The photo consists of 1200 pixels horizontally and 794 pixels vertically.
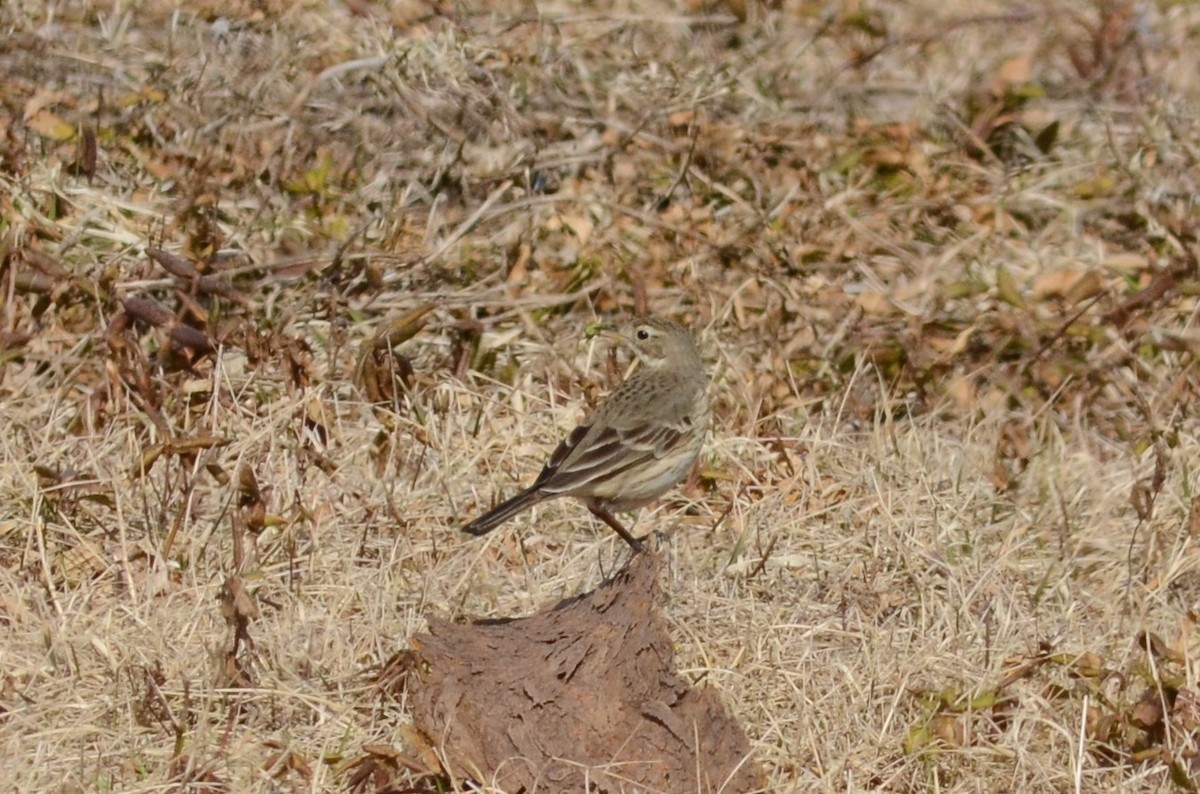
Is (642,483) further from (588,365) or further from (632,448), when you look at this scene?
(588,365)

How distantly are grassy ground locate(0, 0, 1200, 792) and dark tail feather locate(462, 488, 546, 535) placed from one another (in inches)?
17.7

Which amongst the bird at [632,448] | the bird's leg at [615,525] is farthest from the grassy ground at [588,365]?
the bird at [632,448]

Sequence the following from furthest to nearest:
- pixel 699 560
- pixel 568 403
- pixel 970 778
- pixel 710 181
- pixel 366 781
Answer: pixel 710 181 → pixel 568 403 → pixel 699 560 → pixel 970 778 → pixel 366 781

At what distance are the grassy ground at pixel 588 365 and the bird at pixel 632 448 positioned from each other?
0.36 meters

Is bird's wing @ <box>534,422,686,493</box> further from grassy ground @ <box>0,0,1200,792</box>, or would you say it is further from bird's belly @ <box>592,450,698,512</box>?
grassy ground @ <box>0,0,1200,792</box>

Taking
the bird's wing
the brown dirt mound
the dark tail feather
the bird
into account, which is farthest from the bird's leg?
the brown dirt mound

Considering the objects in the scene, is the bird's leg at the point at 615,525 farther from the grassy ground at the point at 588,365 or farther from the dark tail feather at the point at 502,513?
the dark tail feather at the point at 502,513

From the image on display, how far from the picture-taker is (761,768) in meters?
5.47

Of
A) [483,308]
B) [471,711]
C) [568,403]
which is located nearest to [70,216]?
[483,308]

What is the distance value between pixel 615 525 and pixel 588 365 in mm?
1669

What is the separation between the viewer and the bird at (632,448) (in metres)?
6.30

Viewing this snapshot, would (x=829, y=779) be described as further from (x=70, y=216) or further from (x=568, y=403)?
(x=70, y=216)

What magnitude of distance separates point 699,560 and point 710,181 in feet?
9.93

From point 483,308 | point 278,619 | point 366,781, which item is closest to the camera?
point 366,781
